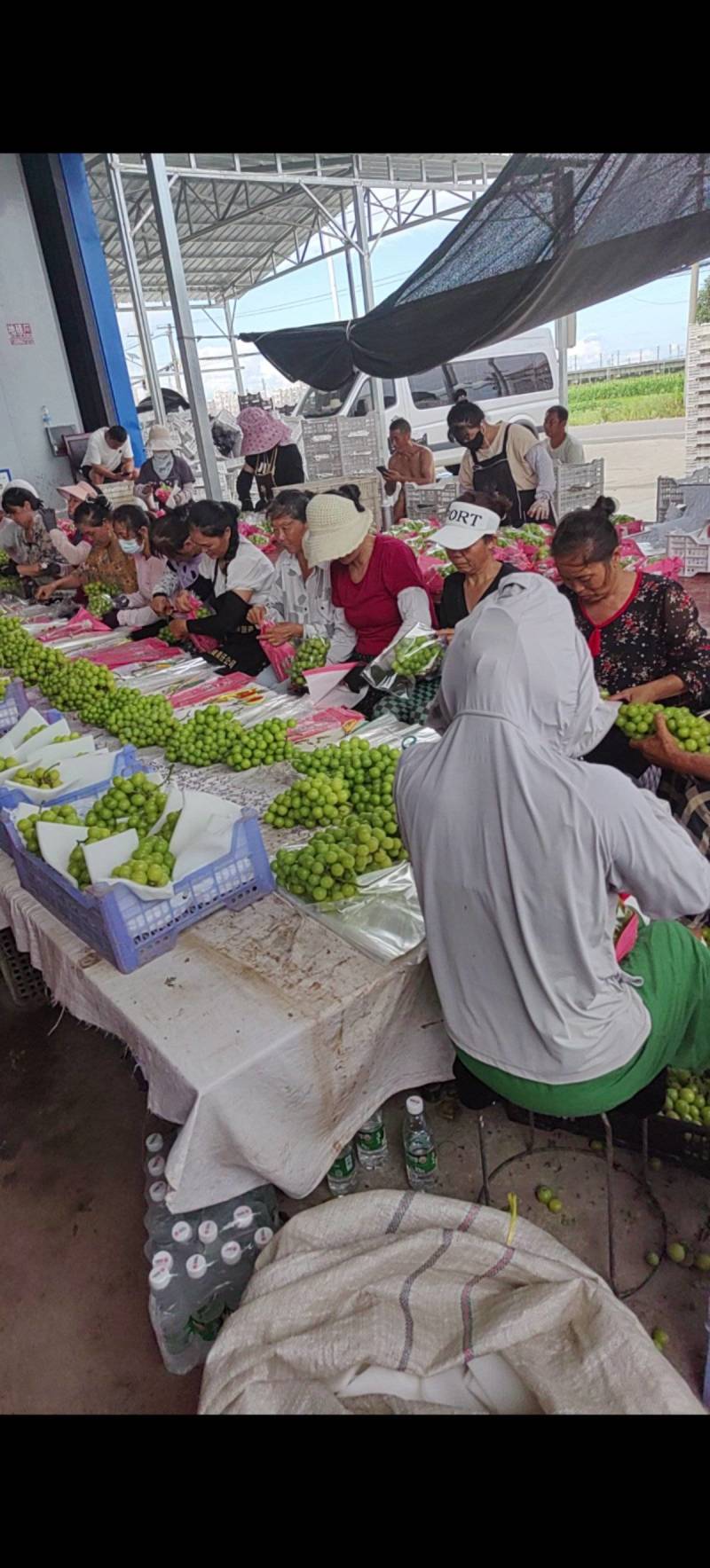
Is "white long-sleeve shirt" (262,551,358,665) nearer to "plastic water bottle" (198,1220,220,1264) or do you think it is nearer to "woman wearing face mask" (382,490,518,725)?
"woman wearing face mask" (382,490,518,725)

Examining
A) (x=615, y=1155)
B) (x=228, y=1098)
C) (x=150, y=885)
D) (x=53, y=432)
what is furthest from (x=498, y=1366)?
(x=53, y=432)

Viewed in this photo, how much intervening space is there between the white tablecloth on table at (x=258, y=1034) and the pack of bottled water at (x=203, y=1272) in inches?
8.0

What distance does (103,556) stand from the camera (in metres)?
6.45

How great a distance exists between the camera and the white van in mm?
11562

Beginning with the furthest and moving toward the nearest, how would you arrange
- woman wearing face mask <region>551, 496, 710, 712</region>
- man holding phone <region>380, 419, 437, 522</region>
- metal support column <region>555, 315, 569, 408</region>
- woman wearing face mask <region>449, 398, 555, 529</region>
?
metal support column <region>555, 315, 569, 408</region> → man holding phone <region>380, 419, 437, 522</region> → woman wearing face mask <region>449, 398, 555, 529</region> → woman wearing face mask <region>551, 496, 710, 712</region>

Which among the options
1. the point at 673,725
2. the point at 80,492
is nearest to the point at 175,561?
the point at 80,492

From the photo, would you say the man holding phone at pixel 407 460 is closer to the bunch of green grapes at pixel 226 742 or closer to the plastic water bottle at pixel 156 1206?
the bunch of green grapes at pixel 226 742

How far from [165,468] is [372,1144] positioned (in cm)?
914

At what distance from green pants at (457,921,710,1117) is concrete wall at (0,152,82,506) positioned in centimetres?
1166

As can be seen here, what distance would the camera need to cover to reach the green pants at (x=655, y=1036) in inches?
76.5

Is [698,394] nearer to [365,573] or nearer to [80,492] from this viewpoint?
[365,573]

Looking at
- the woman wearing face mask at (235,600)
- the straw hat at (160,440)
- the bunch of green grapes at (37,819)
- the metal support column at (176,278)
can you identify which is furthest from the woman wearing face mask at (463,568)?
the straw hat at (160,440)

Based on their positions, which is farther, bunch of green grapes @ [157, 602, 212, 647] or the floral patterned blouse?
bunch of green grapes @ [157, 602, 212, 647]

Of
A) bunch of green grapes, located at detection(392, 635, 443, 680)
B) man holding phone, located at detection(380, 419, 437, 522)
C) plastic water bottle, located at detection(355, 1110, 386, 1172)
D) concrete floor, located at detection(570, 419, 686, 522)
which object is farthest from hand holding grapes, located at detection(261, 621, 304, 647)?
concrete floor, located at detection(570, 419, 686, 522)
